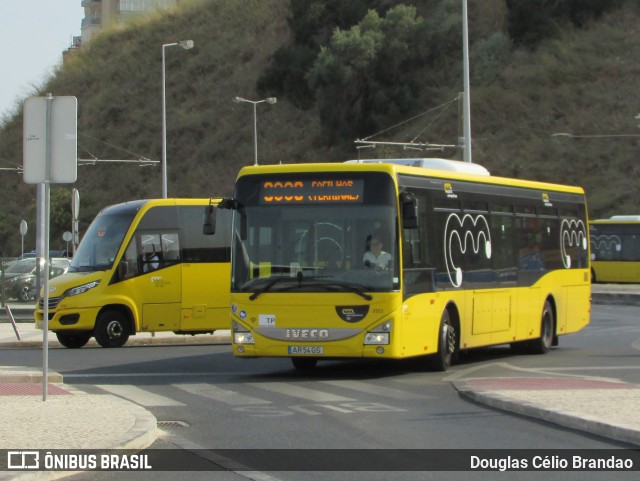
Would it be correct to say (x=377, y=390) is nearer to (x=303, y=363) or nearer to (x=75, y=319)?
(x=303, y=363)

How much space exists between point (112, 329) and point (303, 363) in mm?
6160

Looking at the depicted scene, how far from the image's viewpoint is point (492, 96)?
70250 millimetres

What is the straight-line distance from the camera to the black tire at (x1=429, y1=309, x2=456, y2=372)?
59.7 feet

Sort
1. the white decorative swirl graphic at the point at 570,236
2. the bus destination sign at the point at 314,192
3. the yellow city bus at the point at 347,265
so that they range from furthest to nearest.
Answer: the white decorative swirl graphic at the point at 570,236
the bus destination sign at the point at 314,192
the yellow city bus at the point at 347,265

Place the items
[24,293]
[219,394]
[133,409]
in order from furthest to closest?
1. [24,293]
2. [219,394]
3. [133,409]

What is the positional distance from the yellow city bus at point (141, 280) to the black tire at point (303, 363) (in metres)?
5.48

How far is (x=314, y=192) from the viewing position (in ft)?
56.8

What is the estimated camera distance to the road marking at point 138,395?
1452 cm

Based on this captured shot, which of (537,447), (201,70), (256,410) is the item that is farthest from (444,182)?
(201,70)

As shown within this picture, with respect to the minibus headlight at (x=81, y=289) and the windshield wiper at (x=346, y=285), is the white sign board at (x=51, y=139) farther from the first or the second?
the minibus headlight at (x=81, y=289)

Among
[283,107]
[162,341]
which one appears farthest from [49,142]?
[283,107]

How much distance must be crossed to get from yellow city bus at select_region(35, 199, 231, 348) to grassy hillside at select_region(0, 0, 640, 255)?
121ft

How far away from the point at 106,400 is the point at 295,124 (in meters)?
69.2

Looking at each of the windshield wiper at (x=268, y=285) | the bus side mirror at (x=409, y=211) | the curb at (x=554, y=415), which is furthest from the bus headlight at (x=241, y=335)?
the curb at (x=554, y=415)
